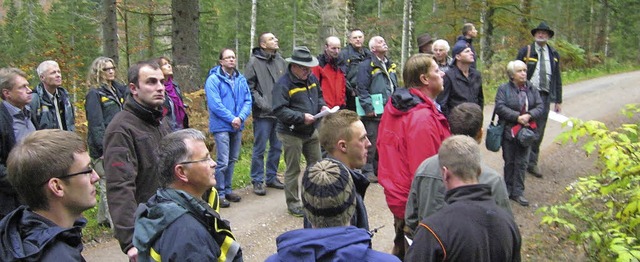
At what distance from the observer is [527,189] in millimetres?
8430

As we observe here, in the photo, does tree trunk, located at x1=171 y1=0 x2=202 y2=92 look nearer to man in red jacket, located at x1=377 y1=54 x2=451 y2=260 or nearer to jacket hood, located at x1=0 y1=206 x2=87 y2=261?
man in red jacket, located at x1=377 y1=54 x2=451 y2=260

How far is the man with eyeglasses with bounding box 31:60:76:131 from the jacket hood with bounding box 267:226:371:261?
170 inches

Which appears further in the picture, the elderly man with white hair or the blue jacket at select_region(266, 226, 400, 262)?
the elderly man with white hair

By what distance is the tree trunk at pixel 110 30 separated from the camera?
42.6ft

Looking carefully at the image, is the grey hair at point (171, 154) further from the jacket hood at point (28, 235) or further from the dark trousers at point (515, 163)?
the dark trousers at point (515, 163)

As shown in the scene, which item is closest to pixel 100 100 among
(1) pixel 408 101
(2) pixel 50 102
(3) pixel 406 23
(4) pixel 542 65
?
(2) pixel 50 102

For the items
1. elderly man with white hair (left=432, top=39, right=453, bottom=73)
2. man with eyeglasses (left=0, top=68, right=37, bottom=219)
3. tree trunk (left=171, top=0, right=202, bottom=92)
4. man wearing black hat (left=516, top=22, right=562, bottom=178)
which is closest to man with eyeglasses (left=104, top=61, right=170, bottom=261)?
man with eyeglasses (left=0, top=68, right=37, bottom=219)

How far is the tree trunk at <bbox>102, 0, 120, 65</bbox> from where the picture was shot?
1299 cm

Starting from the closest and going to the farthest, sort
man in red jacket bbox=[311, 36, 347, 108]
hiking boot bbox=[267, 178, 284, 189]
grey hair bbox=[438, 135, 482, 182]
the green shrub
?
grey hair bbox=[438, 135, 482, 182] → the green shrub → man in red jacket bbox=[311, 36, 347, 108] → hiking boot bbox=[267, 178, 284, 189]

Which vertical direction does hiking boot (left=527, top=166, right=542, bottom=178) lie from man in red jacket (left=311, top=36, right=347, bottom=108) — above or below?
below

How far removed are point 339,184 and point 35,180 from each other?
4.50ft

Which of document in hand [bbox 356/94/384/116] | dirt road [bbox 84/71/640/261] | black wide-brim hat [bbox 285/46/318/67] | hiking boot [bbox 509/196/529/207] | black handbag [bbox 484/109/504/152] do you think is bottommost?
dirt road [bbox 84/71/640/261]

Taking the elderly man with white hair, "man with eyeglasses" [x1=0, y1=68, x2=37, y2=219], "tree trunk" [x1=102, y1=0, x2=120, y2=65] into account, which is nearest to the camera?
"man with eyeglasses" [x1=0, y1=68, x2=37, y2=219]

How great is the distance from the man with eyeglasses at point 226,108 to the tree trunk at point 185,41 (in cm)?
402
